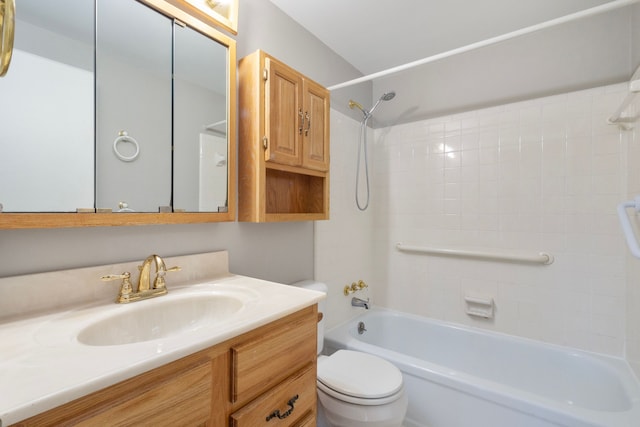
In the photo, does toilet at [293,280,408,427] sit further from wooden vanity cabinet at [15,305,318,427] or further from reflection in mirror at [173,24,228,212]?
reflection in mirror at [173,24,228,212]

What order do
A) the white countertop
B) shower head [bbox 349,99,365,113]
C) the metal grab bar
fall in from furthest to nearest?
shower head [bbox 349,99,365,113] → the metal grab bar → the white countertop

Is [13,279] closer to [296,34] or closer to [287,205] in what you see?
[287,205]

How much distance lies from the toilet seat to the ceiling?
72.4 inches

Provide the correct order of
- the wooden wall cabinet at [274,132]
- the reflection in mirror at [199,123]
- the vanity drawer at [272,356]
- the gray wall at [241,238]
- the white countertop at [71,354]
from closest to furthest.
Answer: the white countertop at [71,354]
the vanity drawer at [272,356]
the gray wall at [241,238]
the reflection in mirror at [199,123]
the wooden wall cabinet at [274,132]

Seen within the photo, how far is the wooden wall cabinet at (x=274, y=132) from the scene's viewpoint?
1.30 metres

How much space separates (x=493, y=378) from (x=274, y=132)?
2.03m

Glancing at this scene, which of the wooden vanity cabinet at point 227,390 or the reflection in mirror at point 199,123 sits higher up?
the reflection in mirror at point 199,123

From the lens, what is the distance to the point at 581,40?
1.74 metres

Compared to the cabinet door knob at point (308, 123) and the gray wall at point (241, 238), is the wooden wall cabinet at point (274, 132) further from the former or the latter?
the gray wall at point (241, 238)

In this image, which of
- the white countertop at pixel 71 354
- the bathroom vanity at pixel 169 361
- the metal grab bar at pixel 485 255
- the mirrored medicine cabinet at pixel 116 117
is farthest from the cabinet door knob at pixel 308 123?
the metal grab bar at pixel 485 255

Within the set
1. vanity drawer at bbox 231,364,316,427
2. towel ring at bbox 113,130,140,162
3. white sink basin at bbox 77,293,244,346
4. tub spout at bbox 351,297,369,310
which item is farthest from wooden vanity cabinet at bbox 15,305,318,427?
tub spout at bbox 351,297,369,310

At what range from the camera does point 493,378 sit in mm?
1855

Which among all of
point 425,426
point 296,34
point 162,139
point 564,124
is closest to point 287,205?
point 162,139

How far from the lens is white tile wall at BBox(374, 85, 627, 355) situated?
1.67 metres
